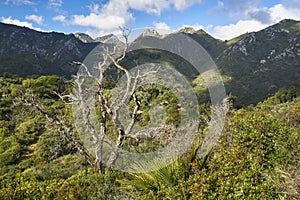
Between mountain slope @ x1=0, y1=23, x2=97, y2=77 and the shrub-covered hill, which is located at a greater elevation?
mountain slope @ x1=0, y1=23, x2=97, y2=77

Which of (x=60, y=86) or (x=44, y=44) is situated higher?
(x=44, y=44)

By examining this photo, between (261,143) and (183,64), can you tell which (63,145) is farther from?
(183,64)

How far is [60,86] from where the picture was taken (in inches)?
1188

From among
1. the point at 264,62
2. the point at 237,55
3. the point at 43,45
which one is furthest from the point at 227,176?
the point at 43,45

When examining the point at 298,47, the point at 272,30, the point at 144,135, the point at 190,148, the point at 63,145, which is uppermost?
the point at 272,30

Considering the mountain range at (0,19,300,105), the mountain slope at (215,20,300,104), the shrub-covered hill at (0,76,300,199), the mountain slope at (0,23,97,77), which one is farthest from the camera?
the mountain slope at (0,23,97,77)

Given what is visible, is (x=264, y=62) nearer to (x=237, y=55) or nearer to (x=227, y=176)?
(x=237, y=55)

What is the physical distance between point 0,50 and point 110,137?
71.4 meters

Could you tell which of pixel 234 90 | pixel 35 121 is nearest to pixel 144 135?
pixel 35 121

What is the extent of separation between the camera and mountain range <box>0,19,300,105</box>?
58406 millimetres

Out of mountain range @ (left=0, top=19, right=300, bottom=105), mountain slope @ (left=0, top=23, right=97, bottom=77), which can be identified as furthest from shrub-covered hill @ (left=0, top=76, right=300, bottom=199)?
mountain slope @ (left=0, top=23, right=97, bottom=77)

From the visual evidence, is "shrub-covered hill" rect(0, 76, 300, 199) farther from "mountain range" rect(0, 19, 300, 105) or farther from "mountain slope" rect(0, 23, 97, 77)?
"mountain slope" rect(0, 23, 97, 77)

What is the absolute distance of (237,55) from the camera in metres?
75.8

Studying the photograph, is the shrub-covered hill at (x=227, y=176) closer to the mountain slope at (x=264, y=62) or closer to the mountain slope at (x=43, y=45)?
the mountain slope at (x=264, y=62)
